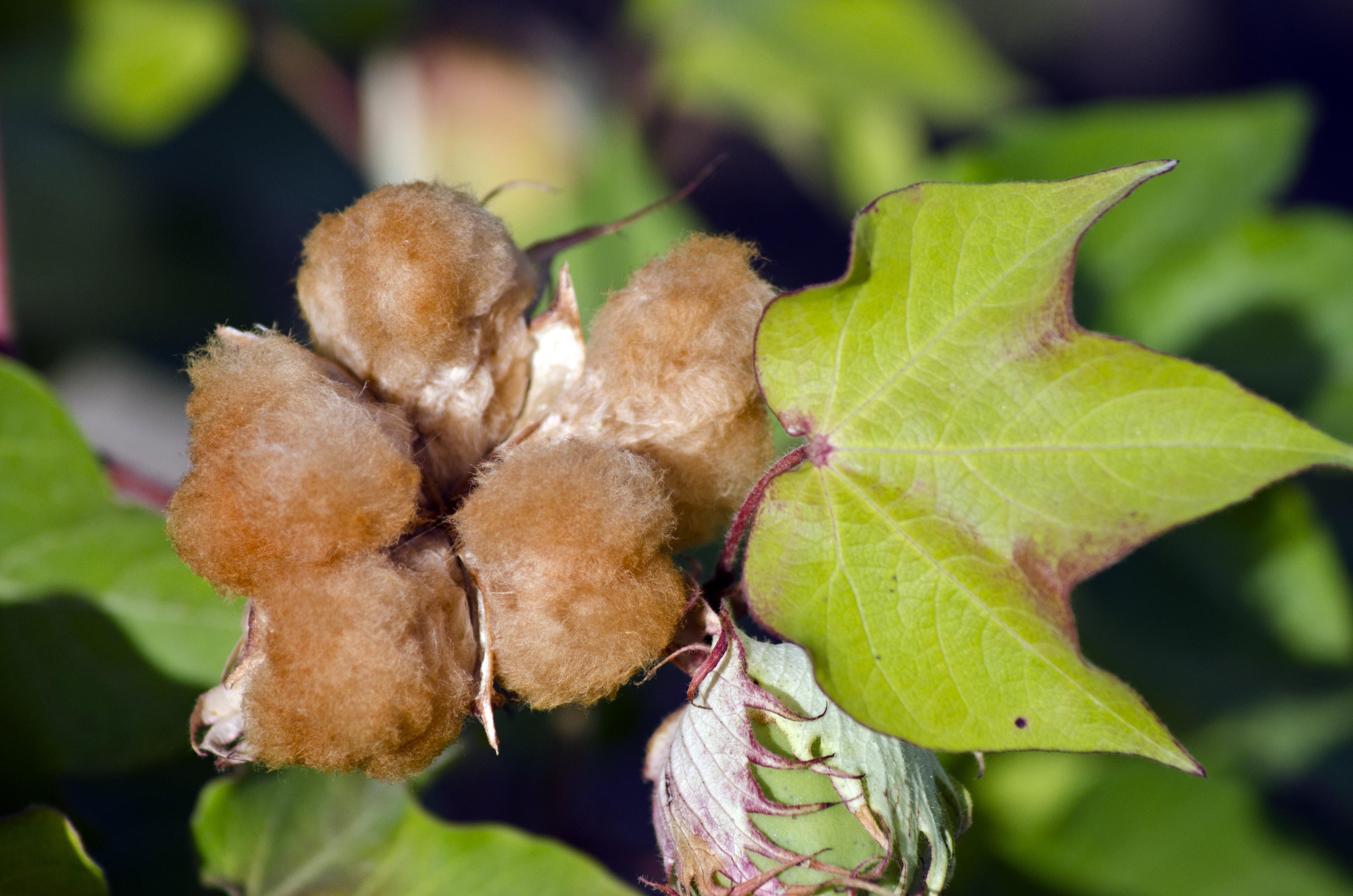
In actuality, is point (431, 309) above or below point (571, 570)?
above

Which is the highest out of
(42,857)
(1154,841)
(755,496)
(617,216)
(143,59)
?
(143,59)

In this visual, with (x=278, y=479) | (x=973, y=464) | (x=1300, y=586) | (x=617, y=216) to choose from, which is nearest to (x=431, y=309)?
(x=278, y=479)

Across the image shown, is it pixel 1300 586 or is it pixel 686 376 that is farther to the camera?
pixel 1300 586

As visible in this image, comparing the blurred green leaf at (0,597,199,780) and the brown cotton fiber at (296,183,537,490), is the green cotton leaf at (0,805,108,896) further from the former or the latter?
the brown cotton fiber at (296,183,537,490)

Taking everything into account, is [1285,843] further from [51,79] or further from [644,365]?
[51,79]

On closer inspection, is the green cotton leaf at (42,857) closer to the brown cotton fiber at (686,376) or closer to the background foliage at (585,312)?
the background foliage at (585,312)

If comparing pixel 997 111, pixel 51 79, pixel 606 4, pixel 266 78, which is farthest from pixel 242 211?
pixel 997 111

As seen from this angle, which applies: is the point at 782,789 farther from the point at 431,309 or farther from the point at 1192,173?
the point at 1192,173
